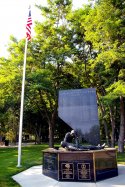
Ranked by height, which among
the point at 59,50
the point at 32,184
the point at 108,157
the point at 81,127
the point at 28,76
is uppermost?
the point at 59,50

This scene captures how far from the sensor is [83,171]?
38.3ft

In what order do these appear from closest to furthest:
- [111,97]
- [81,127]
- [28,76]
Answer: [81,127] → [111,97] → [28,76]

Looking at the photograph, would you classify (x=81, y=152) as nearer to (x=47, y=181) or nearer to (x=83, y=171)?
(x=83, y=171)

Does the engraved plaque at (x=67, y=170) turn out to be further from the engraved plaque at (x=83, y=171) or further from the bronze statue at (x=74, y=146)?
the bronze statue at (x=74, y=146)

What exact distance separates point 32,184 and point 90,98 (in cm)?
531

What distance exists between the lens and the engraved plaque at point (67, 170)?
38.7 ft

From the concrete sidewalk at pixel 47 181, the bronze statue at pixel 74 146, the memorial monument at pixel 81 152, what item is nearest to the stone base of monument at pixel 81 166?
the memorial monument at pixel 81 152

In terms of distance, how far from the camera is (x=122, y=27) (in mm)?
21484

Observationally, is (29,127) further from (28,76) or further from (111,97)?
(111,97)

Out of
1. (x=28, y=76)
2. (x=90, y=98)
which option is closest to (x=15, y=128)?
(x=28, y=76)

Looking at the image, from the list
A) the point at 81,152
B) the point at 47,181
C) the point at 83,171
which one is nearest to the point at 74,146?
the point at 81,152

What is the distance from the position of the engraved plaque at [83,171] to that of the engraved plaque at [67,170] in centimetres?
31

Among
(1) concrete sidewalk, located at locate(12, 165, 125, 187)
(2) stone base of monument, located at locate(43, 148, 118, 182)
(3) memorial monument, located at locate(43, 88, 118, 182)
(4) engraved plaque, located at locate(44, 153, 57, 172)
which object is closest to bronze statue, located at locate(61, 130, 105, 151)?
(3) memorial monument, located at locate(43, 88, 118, 182)

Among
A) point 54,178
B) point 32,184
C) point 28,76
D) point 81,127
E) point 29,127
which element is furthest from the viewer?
point 29,127
